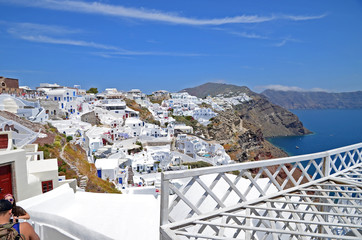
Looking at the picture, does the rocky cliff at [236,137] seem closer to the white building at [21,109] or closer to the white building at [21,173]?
the white building at [21,109]

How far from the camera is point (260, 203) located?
2312 mm

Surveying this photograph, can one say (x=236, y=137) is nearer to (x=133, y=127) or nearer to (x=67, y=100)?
(x=133, y=127)

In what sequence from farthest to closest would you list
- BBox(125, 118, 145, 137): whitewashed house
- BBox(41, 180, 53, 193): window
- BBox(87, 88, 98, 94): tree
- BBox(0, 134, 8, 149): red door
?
BBox(87, 88, 98, 94): tree, BBox(125, 118, 145, 137): whitewashed house, BBox(41, 180, 53, 193): window, BBox(0, 134, 8, 149): red door

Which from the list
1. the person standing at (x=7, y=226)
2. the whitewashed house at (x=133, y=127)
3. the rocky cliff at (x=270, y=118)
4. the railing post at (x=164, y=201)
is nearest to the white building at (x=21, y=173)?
the person standing at (x=7, y=226)

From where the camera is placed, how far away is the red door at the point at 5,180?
4250 millimetres

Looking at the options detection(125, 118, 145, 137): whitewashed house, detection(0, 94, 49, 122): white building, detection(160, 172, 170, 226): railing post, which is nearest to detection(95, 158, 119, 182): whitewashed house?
detection(0, 94, 49, 122): white building

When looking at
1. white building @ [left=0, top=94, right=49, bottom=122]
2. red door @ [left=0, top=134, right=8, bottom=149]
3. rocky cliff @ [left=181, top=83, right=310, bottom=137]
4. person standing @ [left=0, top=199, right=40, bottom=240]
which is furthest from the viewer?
rocky cliff @ [left=181, top=83, right=310, bottom=137]

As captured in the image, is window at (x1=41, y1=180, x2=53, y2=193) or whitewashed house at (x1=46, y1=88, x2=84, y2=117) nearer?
window at (x1=41, y1=180, x2=53, y2=193)

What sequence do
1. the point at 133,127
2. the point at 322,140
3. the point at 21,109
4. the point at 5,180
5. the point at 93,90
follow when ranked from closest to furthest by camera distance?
the point at 5,180, the point at 21,109, the point at 133,127, the point at 93,90, the point at 322,140

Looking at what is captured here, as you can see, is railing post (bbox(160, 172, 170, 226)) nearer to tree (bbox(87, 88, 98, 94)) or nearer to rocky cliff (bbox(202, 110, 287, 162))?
rocky cliff (bbox(202, 110, 287, 162))

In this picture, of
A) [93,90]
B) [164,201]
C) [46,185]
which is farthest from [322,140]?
[164,201]

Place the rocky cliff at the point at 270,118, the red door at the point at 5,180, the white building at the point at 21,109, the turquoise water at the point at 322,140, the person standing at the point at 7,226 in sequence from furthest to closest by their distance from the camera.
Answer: the rocky cliff at the point at 270,118, the turquoise water at the point at 322,140, the white building at the point at 21,109, the red door at the point at 5,180, the person standing at the point at 7,226

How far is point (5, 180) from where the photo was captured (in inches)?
171

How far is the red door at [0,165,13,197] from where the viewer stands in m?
4.25
